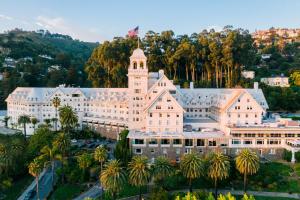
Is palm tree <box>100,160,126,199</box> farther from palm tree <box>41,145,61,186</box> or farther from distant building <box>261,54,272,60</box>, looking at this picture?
distant building <box>261,54,272,60</box>

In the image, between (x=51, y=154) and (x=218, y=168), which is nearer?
(x=218, y=168)

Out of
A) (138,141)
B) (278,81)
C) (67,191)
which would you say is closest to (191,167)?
(138,141)

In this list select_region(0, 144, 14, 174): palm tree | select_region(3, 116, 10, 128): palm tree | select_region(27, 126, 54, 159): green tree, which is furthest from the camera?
select_region(3, 116, 10, 128): palm tree

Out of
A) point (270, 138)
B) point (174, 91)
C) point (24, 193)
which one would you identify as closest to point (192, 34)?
point (174, 91)

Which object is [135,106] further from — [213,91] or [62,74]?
[62,74]

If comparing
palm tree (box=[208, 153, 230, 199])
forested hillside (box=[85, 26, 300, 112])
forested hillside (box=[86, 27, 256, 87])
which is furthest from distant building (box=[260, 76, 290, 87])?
palm tree (box=[208, 153, 230, 199])

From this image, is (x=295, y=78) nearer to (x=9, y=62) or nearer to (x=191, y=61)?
(x=191, y=61)
